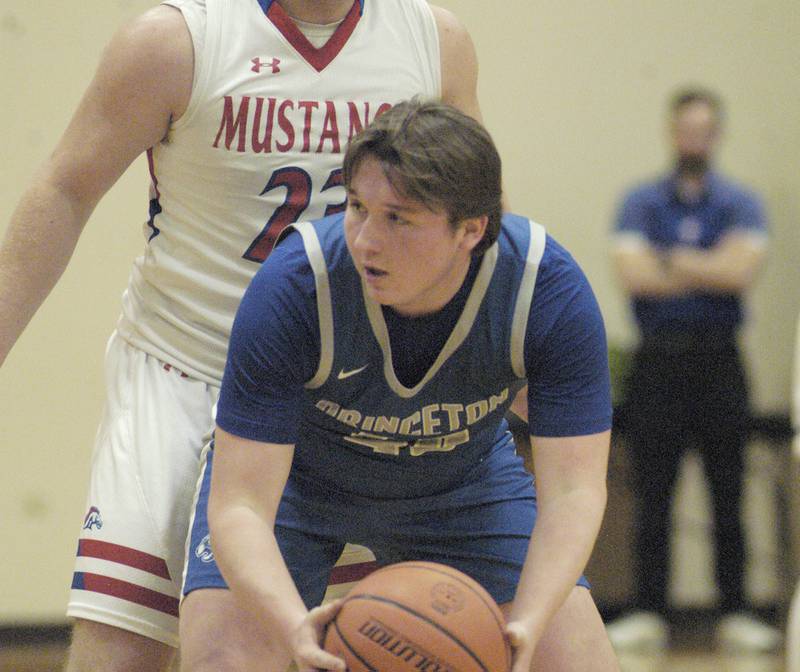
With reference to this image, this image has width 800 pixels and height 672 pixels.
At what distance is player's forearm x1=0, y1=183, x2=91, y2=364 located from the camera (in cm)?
286

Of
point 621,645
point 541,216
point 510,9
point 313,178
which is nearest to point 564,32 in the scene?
point 510,9

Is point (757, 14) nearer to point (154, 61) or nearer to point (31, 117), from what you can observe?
point (31, 117)

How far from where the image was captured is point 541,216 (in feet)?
22.1

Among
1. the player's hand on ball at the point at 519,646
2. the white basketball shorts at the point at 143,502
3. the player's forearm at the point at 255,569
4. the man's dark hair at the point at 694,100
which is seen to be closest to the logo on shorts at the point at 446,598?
the player's hand on ball at the point at 519,646

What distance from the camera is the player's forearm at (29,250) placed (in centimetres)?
286

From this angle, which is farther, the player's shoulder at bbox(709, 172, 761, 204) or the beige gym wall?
the player's shoulder at bbox(709, 172, 761, 204)

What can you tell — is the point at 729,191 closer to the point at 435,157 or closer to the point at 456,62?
the point at 456,62

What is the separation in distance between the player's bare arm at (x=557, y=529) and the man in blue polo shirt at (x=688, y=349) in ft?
11.6

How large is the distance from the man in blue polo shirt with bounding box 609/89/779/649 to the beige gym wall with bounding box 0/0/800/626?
1.59ft

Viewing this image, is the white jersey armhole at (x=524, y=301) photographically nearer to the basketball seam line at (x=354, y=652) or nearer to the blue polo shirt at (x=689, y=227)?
the basketball seam line at (x=354, y=652)

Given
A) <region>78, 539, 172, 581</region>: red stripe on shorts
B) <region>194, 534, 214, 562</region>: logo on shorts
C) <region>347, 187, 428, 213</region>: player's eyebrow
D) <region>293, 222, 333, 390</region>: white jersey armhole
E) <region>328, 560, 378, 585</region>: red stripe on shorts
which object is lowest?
<region>328, 560, 378, 585</region>: red stripe on shorts

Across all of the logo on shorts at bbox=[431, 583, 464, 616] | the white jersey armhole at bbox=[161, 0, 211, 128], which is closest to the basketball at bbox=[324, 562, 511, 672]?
the logo on shorts at bbox=[431, 583, 464, 616]

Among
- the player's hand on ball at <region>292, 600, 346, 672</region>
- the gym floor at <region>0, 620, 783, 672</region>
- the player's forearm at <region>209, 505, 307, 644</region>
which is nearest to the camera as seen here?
the player's hand on ball at <region>292, 600, 346, 672</region>

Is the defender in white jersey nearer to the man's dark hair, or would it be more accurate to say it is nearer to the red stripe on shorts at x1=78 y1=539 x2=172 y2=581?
the red stripe on shorts at x1=78 y1=539 x2=172 y2=581
